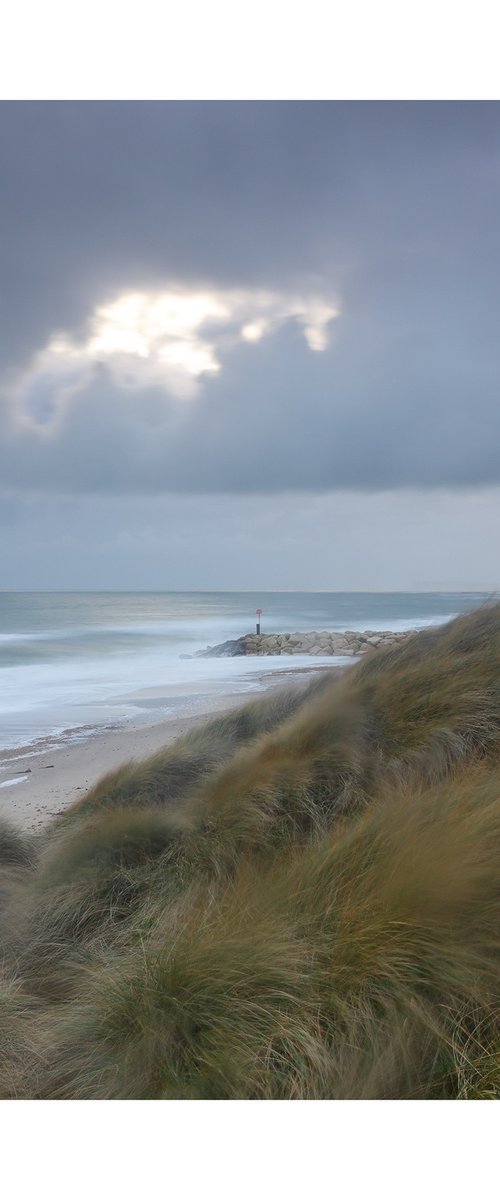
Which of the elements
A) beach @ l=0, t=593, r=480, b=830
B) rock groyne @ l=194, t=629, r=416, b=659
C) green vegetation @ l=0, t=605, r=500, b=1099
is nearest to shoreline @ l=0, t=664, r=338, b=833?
beach @ l=0, t=593, r=480, b=830

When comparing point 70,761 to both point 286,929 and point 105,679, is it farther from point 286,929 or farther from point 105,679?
point 105,679

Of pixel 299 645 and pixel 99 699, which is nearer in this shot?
pixel 99 699

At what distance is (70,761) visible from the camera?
752 cm

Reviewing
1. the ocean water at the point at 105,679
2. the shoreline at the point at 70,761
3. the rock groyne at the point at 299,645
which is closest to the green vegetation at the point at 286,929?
the shoreline at the point at 70,761

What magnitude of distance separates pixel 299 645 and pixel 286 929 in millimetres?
21342

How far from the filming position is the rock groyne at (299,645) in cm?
2203

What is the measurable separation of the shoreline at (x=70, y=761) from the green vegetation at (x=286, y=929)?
172cm

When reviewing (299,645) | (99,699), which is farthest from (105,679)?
(299,645)

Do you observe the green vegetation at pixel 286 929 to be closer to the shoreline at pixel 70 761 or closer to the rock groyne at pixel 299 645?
the shoreline at pixel 70 761

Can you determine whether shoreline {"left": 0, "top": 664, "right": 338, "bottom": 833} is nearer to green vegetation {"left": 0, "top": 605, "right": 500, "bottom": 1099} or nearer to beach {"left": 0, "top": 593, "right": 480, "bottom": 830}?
beach {"left": 0, "top": 593, "right": 480, "bottom": 830}

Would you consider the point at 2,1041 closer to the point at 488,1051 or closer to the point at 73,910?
the point at 73,910

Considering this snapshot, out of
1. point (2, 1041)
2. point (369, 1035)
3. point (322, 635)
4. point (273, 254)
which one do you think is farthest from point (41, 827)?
point (322, 635)

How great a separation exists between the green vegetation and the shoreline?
67.8 inches

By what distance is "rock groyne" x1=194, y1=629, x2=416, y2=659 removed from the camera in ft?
72.3
